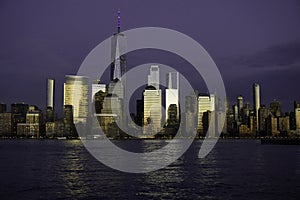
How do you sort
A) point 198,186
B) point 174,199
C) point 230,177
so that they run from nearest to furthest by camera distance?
point 174,199 → point 198,186 → point 230,177

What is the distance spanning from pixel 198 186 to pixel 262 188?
757 cm

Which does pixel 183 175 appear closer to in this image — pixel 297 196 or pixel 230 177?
pixel 230 177

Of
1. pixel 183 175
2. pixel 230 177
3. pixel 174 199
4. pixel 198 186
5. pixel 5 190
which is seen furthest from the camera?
pixel 183 175

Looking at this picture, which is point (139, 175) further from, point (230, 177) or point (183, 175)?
point (230, 177)

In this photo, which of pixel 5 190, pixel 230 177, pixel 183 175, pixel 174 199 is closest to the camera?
pixel 174 199

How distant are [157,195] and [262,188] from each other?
13039 millimetres

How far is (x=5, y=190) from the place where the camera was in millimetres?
43906

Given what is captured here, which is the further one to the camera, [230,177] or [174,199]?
[230,177]

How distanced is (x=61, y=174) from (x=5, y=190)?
53.1 feet

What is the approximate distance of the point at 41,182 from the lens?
5078cm

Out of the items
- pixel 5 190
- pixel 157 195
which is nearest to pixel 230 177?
pixel 157 195

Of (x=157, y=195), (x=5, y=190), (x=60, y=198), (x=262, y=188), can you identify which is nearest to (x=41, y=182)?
(x=5, y=190)

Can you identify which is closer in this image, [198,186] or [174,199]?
[174,199]

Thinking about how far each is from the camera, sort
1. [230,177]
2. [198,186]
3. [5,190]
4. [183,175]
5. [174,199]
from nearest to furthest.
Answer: [174,199] → [5,190] → [198,186] → [230,177] → [183,175]
